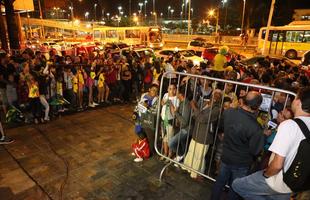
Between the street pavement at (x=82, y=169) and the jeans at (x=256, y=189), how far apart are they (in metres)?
1.47

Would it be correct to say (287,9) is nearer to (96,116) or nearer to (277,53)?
(277,53)

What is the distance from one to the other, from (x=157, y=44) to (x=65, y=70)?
21.9 meters

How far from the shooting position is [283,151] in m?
2.49

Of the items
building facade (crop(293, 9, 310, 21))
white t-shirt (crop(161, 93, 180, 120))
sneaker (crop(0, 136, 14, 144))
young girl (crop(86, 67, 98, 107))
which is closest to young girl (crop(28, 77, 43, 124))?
sneaker (crop(0, 136, 14, 144))

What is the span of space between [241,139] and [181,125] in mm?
1714

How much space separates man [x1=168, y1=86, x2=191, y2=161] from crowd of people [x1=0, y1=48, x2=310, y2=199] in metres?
0.02

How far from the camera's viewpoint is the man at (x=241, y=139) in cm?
321

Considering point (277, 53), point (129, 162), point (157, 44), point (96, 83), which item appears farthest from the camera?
point (157, 44)

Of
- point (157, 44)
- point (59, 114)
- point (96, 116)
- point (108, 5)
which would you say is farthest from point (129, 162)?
point (108, 5)

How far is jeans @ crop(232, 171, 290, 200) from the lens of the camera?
112 inches

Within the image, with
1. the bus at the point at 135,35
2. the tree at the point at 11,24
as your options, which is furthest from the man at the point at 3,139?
the bus at the point at 135,35

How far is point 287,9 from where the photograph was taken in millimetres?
41125

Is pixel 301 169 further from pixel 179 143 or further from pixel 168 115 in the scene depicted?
pixel 168 115

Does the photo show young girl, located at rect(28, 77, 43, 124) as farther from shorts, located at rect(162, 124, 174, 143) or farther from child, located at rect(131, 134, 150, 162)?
shorts, located at rect(162, 124, 174, 143)
